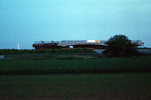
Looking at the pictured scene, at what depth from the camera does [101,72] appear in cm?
1140

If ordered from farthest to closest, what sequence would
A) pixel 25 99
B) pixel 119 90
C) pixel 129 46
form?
pixel 129 46, pixel 119 90, pixel 25 99

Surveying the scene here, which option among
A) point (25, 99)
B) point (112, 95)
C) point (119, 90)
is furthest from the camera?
point (119, 90)

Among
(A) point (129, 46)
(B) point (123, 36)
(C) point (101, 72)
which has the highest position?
(B) point (123, 36)

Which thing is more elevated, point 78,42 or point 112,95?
point 78,42

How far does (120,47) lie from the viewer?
2575 cm

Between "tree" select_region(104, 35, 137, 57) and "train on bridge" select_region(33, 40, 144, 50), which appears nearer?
"tree" select_region(104, 35, 137, 57)

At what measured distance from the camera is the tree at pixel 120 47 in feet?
84.6

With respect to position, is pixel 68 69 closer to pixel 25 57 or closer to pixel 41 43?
pixel 25 57

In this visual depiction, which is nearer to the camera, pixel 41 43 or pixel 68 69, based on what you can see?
pixel 68 69

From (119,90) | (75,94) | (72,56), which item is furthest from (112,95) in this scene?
(72,56)

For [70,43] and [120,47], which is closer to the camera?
[120,47]

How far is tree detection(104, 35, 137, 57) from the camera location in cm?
2580

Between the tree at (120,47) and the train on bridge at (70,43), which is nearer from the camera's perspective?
the tree at (120,47)

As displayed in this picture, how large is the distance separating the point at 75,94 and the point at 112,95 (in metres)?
1.36
